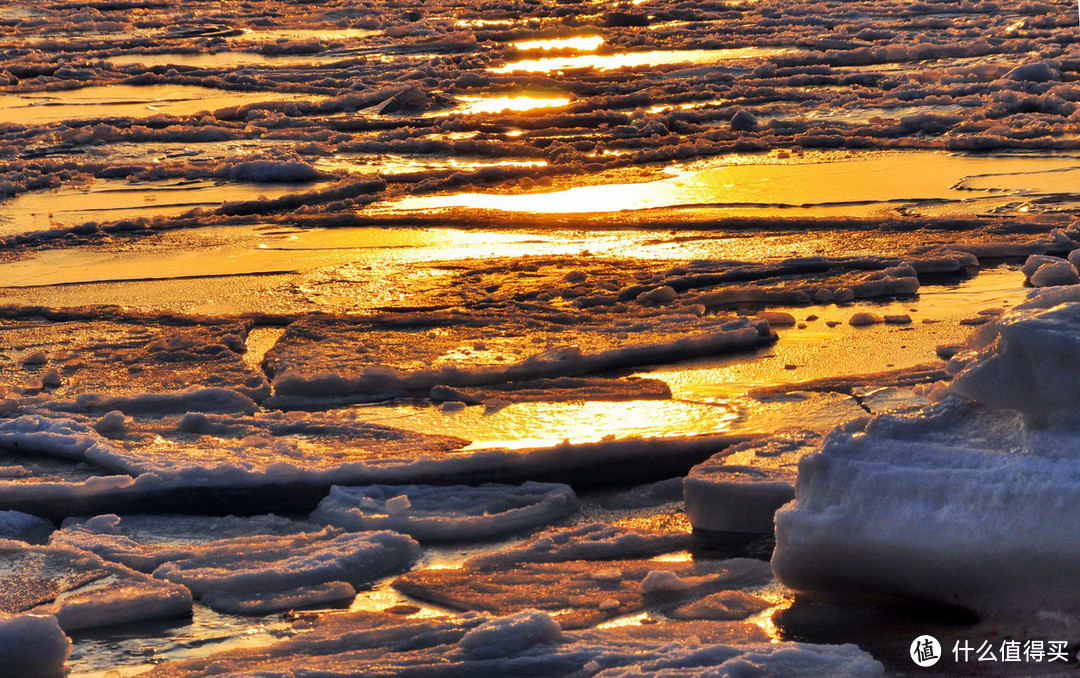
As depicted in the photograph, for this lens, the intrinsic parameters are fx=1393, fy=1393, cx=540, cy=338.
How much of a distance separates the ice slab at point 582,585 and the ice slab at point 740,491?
230 mm

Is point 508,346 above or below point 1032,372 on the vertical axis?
below

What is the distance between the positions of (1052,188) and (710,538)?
535 cm

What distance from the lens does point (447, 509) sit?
445cm

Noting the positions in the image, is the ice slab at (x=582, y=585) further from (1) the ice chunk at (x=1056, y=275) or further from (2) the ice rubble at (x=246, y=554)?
(1) the ice chunk at (x=1056, y=275)

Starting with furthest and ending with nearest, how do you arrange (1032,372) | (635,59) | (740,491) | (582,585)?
1. (635,59)
2. (740,491)
3. (582,585)
4. (1032,372)

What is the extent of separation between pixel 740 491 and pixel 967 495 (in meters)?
0.90

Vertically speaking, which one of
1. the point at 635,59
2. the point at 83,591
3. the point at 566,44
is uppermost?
the point at 566,44

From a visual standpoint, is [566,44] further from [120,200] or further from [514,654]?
[514,654]

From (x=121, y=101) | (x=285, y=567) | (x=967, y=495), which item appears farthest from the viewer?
(x=121, y=101)

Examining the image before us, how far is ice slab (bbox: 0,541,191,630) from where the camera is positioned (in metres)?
3.78

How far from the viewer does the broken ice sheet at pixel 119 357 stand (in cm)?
570

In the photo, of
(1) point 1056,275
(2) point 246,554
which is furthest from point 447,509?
(1) point 1056,275

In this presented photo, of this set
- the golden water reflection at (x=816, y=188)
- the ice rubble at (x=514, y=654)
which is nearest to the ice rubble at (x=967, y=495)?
the ice rubble at (x=514, y=654)

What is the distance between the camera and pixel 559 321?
639 cm
